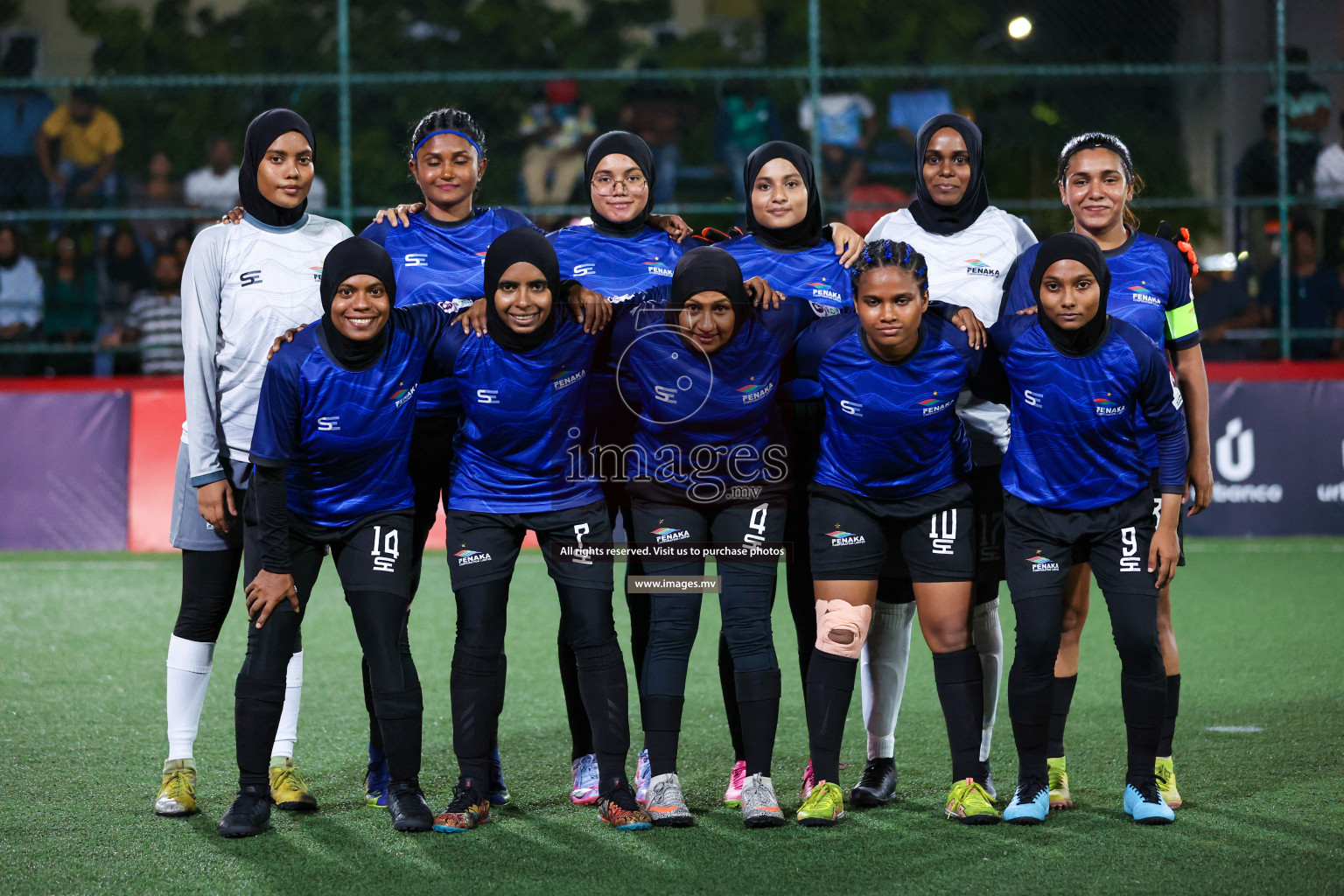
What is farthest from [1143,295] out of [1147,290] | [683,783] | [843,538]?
[683,783]

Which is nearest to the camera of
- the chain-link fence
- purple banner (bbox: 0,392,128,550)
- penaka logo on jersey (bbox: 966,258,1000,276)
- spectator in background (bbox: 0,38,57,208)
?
penaka logo on jersey (bbox: 966,258,1000,276)

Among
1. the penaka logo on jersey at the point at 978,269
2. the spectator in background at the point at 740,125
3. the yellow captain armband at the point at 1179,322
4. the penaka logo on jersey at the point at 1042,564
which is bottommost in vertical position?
the penaka logo on jersey at the point at 1042,564

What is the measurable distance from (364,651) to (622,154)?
1926mm

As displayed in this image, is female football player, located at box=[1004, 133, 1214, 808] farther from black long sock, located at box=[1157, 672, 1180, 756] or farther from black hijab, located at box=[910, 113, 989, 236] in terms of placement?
black hijab, located at box=[910, 113, 989, 236]

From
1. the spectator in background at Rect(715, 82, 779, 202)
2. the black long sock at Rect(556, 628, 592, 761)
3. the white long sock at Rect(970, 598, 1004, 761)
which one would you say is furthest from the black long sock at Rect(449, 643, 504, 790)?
the spectator in background at Rect(715, 82, 779, 202)

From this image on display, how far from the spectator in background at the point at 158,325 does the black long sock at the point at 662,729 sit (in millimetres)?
7727

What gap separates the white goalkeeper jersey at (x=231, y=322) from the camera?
4.56 metres

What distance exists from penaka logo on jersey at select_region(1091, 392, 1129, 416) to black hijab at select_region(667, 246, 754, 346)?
A: 3.69 feet

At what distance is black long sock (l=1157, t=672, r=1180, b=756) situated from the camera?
449cm

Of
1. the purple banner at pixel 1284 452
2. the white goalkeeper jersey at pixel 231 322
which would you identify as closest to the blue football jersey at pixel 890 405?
the white goalkeeper jersey at pixel 231 322

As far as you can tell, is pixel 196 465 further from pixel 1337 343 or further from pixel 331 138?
pixel 1337 343

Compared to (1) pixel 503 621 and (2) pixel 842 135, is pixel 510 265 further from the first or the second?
(2) pixel 842 135

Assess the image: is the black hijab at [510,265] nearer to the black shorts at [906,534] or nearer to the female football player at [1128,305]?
Result: the black shorts at [906,534]

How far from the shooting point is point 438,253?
4.89 meters
